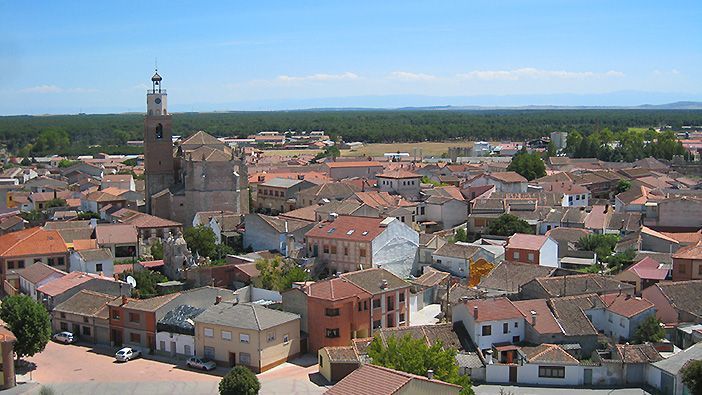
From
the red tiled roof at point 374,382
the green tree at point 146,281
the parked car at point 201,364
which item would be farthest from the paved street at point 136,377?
the red tiled roof at point 374,382

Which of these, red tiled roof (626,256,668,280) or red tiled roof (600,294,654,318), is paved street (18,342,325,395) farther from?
red tiled roof (626,256,668,280)

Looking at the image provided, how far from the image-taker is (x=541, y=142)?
142 meters

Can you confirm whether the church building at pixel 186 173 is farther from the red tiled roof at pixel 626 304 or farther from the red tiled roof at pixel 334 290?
the red tiled roof at pixel 626 304

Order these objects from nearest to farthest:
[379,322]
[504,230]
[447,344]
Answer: [447,344] < [379,322] < [504,230]

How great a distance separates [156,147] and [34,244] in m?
15.2

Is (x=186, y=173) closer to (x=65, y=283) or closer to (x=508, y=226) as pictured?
(x=65, y=283)

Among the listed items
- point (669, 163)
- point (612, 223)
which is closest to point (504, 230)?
point (612, 223)

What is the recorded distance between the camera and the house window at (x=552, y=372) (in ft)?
95.1

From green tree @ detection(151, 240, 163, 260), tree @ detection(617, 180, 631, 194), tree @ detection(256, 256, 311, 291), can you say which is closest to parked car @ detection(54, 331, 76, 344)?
tree @ detection(256, 256, 311, 291)

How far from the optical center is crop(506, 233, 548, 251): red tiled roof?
42.9 m

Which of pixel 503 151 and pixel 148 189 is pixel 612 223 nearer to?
pixel 148 189

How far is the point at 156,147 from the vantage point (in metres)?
56.8

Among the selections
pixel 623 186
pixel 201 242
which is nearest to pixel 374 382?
pixel 201 242

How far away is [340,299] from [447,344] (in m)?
4.46
